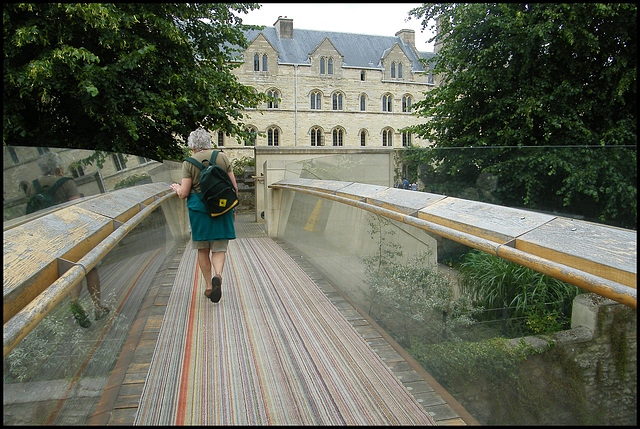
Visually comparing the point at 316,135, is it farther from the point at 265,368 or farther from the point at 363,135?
the point at 265,368

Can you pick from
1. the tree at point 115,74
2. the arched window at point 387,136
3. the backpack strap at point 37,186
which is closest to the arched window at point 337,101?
the arched window at point 387,136

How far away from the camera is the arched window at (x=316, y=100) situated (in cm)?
3850

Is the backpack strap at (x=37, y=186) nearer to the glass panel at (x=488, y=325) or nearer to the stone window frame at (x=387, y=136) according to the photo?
the glass panel at (x=488, y=325)

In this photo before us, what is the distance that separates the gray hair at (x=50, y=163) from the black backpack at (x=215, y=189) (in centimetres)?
136

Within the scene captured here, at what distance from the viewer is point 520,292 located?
1622mm

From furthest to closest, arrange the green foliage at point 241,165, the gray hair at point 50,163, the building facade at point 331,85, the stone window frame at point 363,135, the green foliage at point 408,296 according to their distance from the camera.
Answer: the stone window frame at point 363,135, the building facade at point 331,85, the green foliage at point 241,165, the green foliage at point 408,296, the gray hair at point 50,163

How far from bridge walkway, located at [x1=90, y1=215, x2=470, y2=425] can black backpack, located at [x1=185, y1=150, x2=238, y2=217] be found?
2.70ft

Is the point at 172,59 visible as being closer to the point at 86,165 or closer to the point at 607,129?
the point at 86,165

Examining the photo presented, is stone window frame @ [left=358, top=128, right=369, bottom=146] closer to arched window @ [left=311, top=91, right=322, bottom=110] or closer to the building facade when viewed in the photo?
the building facade

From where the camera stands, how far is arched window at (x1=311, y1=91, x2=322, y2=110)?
38.5 m

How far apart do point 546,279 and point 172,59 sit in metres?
9.06

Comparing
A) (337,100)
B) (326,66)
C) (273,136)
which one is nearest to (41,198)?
(273,136)

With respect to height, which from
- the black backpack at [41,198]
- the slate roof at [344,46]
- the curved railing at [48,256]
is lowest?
the curved railing at [48,256]

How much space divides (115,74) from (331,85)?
107ft
